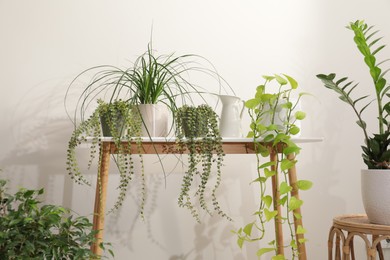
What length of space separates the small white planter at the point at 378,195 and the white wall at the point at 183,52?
0.59 meters

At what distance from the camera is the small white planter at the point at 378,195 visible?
1.46m

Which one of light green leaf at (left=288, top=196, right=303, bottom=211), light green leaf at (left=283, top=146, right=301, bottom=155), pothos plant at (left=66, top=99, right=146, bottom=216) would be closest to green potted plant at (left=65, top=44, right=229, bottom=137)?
pothos plant at (left=66, top=99, right=146, bottom=216)

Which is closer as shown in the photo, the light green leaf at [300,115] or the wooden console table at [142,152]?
the wooden console table at [142,152]

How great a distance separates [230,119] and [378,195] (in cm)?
62

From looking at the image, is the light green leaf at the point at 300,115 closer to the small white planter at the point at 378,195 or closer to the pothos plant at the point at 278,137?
the pothos plant at the point at 278,137

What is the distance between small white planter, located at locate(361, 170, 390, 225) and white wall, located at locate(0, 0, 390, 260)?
23.2 inches

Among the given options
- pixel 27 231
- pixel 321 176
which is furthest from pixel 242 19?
pixel 27 231

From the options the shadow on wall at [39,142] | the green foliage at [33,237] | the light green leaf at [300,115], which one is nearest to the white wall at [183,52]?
the shadow on wall at [39,142]

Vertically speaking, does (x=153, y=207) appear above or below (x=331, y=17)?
below

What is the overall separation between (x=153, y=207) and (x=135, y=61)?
2.31ft

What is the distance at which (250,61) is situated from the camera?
2.09 m

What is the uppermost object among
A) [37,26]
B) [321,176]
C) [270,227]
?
[37,26]

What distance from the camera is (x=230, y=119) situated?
5.39 ft

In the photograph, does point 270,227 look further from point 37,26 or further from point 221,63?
point 37,26
